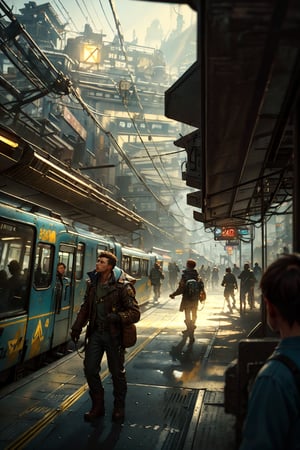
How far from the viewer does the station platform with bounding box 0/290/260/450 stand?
395 centimetres

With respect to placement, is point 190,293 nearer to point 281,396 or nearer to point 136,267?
point 281,396

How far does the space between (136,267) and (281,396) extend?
15.5m

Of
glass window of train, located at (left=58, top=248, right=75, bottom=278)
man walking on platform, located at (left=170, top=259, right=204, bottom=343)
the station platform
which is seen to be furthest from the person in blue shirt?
man walking on platform, located at (left=170, top=259, right=204, bottom=343)

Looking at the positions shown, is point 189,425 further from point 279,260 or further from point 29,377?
point 279,260

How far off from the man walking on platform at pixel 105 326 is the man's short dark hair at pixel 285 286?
3190 millimetres

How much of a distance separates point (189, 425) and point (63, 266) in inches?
180

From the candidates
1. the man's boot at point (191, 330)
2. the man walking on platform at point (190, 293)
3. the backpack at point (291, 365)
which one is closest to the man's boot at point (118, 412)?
the backpack at point (291, 365)

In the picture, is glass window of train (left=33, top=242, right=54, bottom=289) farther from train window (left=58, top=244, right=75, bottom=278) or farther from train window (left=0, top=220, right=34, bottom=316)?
train window (left=58, top=244, right=75, bottom=278)

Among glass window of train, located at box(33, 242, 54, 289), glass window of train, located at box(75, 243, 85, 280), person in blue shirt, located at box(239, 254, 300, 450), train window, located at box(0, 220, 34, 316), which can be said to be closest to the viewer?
person in blue shirt, located at box(239, 254, 300, 450)

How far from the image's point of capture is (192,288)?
8.92m

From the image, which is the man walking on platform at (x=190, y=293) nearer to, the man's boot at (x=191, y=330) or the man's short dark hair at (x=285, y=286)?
the man's boot at (x=191, y=330)

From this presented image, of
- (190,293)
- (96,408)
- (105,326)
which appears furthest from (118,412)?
(190,293)

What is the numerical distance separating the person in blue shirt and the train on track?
15.1ft

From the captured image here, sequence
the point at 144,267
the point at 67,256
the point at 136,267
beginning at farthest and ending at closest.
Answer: the point at 144,267, the point at 136,267, the point at 67,256
